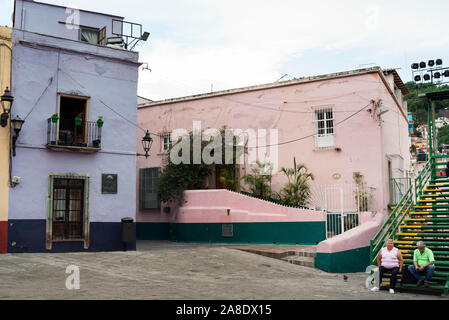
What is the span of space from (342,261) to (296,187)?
5.20 m

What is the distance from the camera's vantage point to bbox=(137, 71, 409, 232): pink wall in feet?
62.8

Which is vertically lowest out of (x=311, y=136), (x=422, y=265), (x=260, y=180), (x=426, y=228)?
(x=422, y=265)

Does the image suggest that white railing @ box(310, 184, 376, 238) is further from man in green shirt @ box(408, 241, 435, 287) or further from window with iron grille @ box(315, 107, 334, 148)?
man in green shirt @ box(408, 241, 435, 287)

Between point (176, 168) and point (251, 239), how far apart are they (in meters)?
4.80

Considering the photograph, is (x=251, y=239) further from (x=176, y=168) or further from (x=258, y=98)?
(x=258, y=98)

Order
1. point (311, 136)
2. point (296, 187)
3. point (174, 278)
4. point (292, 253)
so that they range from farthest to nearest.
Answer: point (311, 136) → point (296, 187) → point (292, 253) → point (174, 278)

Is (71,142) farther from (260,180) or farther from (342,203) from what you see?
(342,203)

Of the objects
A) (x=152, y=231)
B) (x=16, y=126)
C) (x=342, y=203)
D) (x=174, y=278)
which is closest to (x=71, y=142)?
(x=16, y=126)

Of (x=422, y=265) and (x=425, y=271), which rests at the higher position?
(x=422, y=265)

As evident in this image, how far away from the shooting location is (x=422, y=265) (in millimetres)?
10945

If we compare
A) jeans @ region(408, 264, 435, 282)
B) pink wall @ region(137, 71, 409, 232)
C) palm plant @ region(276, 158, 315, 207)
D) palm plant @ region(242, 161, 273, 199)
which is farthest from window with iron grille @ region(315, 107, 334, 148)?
jeans @ region(408, 264, 435, 282)

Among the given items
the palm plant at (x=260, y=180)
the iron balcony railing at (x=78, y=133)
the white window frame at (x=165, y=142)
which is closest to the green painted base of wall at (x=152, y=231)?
the white window frame at (x=165, y=142)

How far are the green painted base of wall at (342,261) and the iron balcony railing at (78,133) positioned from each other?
7899 millimetres

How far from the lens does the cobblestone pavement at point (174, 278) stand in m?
9.08
